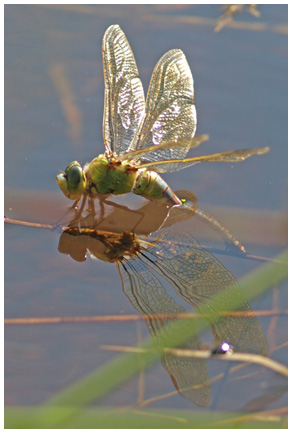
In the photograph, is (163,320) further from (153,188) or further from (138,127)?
(138,127)

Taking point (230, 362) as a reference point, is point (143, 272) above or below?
above

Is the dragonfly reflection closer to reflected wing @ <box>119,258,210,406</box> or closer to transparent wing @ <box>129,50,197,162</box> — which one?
reflected wing @ <box>119,258,210,406</box>

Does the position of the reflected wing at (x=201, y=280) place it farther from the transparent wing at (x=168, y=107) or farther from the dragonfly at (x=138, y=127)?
the transparent wing at (x=168, y=107)

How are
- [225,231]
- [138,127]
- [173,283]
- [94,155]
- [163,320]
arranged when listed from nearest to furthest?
1. [163,320]
2. [173,283]
3. [225,231]
4. [94,155]
5. [138,127]

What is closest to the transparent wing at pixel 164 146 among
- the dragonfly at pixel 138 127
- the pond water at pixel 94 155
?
the dragonfly at pixel 138 127

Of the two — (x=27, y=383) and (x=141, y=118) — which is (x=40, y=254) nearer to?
(x=27, y=383)

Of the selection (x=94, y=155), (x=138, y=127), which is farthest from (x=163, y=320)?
(x=138, y=127)

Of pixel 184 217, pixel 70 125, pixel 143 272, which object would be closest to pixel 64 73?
pixel 70 125
